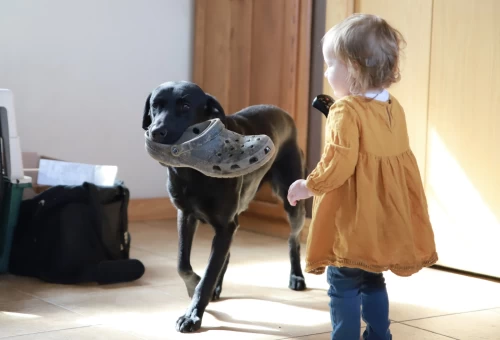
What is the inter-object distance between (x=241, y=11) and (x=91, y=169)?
1.38m

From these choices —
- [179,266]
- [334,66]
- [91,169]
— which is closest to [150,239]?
[91,169]

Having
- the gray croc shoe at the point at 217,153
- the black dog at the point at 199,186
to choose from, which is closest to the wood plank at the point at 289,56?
the black dog at the point at 199,186

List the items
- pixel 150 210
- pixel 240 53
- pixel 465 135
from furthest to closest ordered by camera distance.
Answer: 1. pixel 150 210
2. pixel 240 53
3. pixel 465 135

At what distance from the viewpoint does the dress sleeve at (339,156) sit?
1.60 m

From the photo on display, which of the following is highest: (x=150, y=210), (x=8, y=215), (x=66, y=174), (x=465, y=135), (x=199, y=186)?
(x=465, y=135)

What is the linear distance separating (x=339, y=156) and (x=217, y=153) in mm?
376

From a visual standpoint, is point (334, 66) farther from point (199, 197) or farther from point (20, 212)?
point (20, 212)

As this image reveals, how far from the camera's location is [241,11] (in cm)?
371

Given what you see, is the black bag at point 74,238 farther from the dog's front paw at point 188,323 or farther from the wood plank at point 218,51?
the wood plank at point 218,51

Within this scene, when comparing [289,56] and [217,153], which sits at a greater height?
[289,56]

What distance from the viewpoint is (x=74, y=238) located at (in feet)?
8.10

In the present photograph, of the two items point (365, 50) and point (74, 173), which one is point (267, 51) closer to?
point (74, 173)

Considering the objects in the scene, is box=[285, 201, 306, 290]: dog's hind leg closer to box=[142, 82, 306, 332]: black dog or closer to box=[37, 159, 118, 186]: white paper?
box=[142, 82, 306, 332]: black dog

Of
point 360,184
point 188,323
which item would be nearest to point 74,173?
point 188,323
